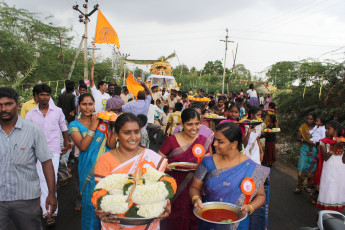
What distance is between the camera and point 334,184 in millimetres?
4852

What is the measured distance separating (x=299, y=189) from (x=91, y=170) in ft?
16.0

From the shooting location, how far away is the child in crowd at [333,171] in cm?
476

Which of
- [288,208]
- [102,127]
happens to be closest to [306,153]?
[288,208]

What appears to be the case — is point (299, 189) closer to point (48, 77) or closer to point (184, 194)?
point (184, 194)

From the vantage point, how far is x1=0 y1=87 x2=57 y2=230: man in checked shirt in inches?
102

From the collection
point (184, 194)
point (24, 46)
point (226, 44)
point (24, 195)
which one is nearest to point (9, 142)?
point (24, 195)

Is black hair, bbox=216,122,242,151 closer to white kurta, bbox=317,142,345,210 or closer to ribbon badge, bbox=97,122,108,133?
ribbon badge, bbox=97,122,108,133

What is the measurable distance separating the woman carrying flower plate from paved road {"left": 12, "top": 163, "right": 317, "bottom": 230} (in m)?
1.68

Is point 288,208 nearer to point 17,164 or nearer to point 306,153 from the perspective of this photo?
point 306,153

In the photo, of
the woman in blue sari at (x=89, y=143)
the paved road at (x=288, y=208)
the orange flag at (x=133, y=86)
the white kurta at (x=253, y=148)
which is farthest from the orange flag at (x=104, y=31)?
the paved road at (x=288, y=208)

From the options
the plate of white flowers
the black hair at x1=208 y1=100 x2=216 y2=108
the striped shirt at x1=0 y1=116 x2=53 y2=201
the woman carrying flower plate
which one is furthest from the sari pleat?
the black hair at x1=208 y1=100 x2=216 y2=108

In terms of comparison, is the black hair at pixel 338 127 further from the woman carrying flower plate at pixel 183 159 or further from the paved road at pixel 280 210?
the woman carrying flower plate at pixel 183 159

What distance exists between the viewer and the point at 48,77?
15680mm

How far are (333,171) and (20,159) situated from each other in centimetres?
493
